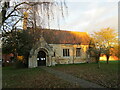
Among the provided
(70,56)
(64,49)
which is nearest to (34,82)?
(64,49)

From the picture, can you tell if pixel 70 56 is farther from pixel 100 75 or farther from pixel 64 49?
pixel 100 75

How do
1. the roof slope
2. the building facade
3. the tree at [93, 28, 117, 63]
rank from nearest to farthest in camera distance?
1. the building facade
2. the roof slope
3. the tree at [93, 28, 117, 63]

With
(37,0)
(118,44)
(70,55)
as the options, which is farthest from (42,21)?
(118,44)

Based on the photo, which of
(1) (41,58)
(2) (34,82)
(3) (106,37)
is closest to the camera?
(2) (34,82)

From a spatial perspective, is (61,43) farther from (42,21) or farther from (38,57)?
(42,21)

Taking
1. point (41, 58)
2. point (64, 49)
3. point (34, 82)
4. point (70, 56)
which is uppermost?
point (64, 49)

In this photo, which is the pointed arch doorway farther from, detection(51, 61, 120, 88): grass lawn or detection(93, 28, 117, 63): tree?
detection(93, 28, 117, 63): tree

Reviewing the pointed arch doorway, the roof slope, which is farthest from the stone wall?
the pointed arch doorway

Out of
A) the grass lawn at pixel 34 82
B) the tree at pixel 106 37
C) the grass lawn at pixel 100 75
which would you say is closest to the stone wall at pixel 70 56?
the tree at pixel 106 37

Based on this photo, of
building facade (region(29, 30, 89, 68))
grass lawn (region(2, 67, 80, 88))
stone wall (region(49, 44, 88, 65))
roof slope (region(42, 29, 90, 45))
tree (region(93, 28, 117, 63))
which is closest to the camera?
grass lawn (region(2, 67, 80, 88))

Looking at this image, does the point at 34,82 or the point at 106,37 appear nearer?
the point at 34,82

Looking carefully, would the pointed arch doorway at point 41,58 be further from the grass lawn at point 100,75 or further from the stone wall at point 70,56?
the grass lawn at point 100,75

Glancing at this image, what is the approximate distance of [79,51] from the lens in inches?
976

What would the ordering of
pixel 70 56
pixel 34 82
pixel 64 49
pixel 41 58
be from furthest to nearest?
pixel 70 56, pixel 64 49, pixel 41 58, pixel 34 82
